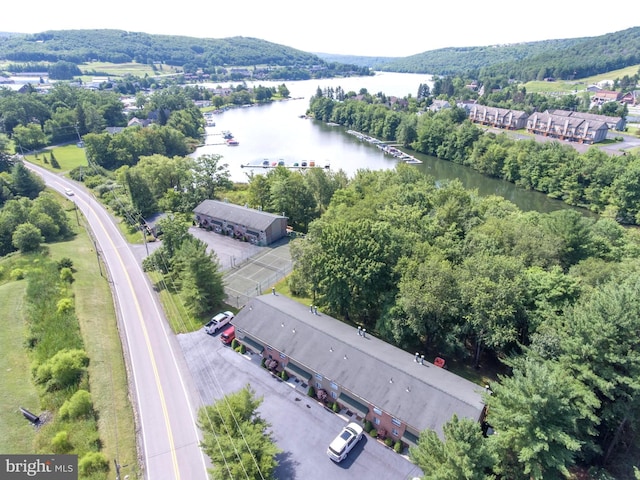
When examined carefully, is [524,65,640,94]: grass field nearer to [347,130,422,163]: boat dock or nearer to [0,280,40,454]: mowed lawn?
[347,130,422,163]: boat dock

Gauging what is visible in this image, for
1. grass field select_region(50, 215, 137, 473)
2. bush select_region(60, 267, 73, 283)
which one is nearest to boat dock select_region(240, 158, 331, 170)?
grass field select_region(50, 215, 137, 473)

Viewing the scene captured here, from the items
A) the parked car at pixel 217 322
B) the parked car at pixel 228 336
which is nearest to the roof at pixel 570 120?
the parked car at pixel 217 322

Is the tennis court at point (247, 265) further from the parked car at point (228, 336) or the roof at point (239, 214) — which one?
the parked car at point (228, 336)

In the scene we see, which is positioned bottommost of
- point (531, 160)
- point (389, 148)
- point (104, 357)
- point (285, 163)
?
point (104, 357)

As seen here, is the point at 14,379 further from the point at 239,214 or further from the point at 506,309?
the point at 506,309

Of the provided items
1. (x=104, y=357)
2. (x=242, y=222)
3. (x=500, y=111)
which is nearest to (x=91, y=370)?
(x=104, y=357)

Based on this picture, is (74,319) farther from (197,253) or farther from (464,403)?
(464,403)
